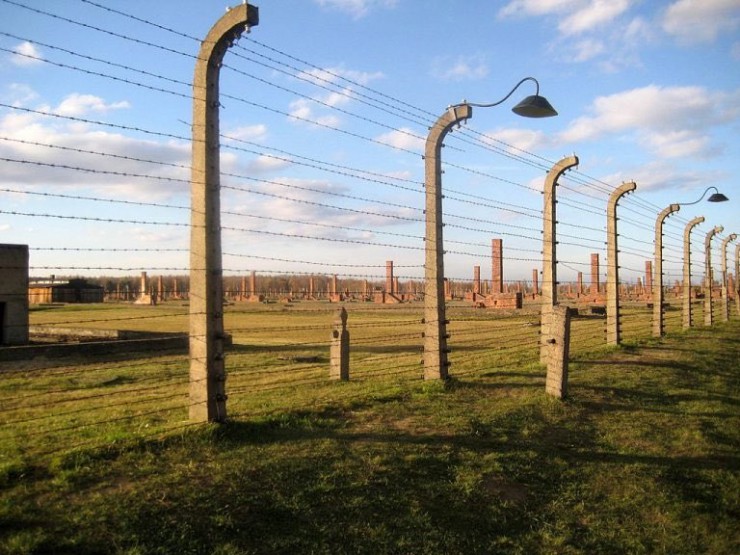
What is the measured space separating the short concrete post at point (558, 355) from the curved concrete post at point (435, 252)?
1.29 m

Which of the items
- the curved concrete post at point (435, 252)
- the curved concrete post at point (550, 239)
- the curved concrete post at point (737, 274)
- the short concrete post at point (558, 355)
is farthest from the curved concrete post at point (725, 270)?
the curved concrete post at point (435, 252)

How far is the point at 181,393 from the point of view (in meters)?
8.41

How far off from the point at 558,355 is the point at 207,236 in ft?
15.1

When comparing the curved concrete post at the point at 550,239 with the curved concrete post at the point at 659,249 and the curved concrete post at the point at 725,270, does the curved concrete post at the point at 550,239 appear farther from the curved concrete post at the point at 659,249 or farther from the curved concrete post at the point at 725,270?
the curved concrete post at the point at 725,270

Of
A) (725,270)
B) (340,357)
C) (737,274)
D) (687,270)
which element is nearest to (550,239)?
(340,357)

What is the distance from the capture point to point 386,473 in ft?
14.6

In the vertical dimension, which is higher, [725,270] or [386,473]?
[725,270]

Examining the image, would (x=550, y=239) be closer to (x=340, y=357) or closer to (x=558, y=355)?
→ (x=558, y=355)

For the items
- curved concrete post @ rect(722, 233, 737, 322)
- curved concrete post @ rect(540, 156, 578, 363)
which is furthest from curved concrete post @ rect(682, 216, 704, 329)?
curved concrete post @ rect(540, 156, 578, 363)

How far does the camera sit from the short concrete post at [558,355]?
7277 mm

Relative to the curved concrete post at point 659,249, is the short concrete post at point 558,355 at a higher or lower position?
lower

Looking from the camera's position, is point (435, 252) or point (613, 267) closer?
point (435, 252)

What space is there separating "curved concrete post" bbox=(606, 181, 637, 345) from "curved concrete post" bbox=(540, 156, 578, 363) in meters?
3.09

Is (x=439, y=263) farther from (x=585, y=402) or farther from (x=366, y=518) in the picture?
(x=366, y=518)
